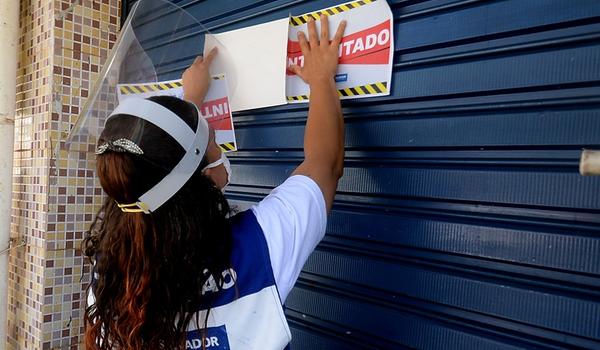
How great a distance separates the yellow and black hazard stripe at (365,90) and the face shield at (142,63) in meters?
0.81

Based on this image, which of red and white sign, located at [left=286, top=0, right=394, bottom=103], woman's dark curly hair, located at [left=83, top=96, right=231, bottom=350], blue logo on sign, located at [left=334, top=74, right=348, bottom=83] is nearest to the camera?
woman's dark curly hair, located at [left=83, top=96, right=231, bottom=350]

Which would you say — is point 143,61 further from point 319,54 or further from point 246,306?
point 246,306

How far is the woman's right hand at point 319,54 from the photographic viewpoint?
2018mm

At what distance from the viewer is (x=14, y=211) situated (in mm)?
3693

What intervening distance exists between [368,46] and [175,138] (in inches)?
40.0

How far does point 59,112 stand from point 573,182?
10.8 feet

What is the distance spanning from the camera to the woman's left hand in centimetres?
247

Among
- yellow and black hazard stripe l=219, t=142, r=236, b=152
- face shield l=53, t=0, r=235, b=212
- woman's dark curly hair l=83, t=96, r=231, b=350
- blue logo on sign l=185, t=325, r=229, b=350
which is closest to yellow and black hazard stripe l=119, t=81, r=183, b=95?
face shield l=53, t=0, r=235, b=212

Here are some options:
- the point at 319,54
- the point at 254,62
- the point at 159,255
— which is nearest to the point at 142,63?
the point at 254,62

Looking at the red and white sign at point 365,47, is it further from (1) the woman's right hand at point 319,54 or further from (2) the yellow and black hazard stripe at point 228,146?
(2) the yellow and black hazard stripe at point 228,146

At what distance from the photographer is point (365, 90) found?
6.64ft

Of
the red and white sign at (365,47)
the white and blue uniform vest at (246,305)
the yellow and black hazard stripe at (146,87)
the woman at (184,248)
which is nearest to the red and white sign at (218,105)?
the yellow and black hazard stripe at (146,87)

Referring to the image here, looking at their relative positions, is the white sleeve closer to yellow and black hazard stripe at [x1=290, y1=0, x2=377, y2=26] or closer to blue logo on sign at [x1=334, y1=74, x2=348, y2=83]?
blue logo on sign at [x1=334, y1=74, x2=348, y2=83]

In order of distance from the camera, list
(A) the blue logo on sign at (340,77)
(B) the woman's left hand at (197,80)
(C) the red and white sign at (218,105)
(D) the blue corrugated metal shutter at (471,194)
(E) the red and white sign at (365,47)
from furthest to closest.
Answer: (C) the red and white sign at (218,105) → (B) the woman's left hand at (197,80) → (A) the blue logo on sign at (340,77) → (E) the red and white sign at (365,47) → (D) the blue corrugated metal shutter at (471,194)
